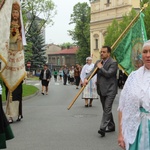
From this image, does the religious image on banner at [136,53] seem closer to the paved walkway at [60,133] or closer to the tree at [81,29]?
the paved walkway at [60,133]

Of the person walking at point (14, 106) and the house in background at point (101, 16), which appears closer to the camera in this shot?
the person walking at point (14, 106)

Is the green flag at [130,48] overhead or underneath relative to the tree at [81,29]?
underneath

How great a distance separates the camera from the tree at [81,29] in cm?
7794

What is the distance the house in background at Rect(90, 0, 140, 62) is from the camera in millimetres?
71750

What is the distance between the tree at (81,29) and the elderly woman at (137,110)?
73642 millimetres

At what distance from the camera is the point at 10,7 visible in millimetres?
8789

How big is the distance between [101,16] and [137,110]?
242ft

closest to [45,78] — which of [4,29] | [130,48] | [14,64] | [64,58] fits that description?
[14,64]

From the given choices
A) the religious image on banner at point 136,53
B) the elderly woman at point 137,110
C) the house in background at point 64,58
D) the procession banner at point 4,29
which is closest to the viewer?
the elderly woman at point 137,110

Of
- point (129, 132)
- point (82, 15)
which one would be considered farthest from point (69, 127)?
point (82, 15)

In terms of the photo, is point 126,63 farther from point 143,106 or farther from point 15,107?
point 143,106

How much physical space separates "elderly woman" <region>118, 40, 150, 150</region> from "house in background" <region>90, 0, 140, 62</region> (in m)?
67.8

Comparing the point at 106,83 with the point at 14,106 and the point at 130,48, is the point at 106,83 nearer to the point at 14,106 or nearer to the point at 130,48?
the point at 130,48

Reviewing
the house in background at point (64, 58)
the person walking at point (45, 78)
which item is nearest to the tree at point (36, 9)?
the person walking at point (45, 78)
